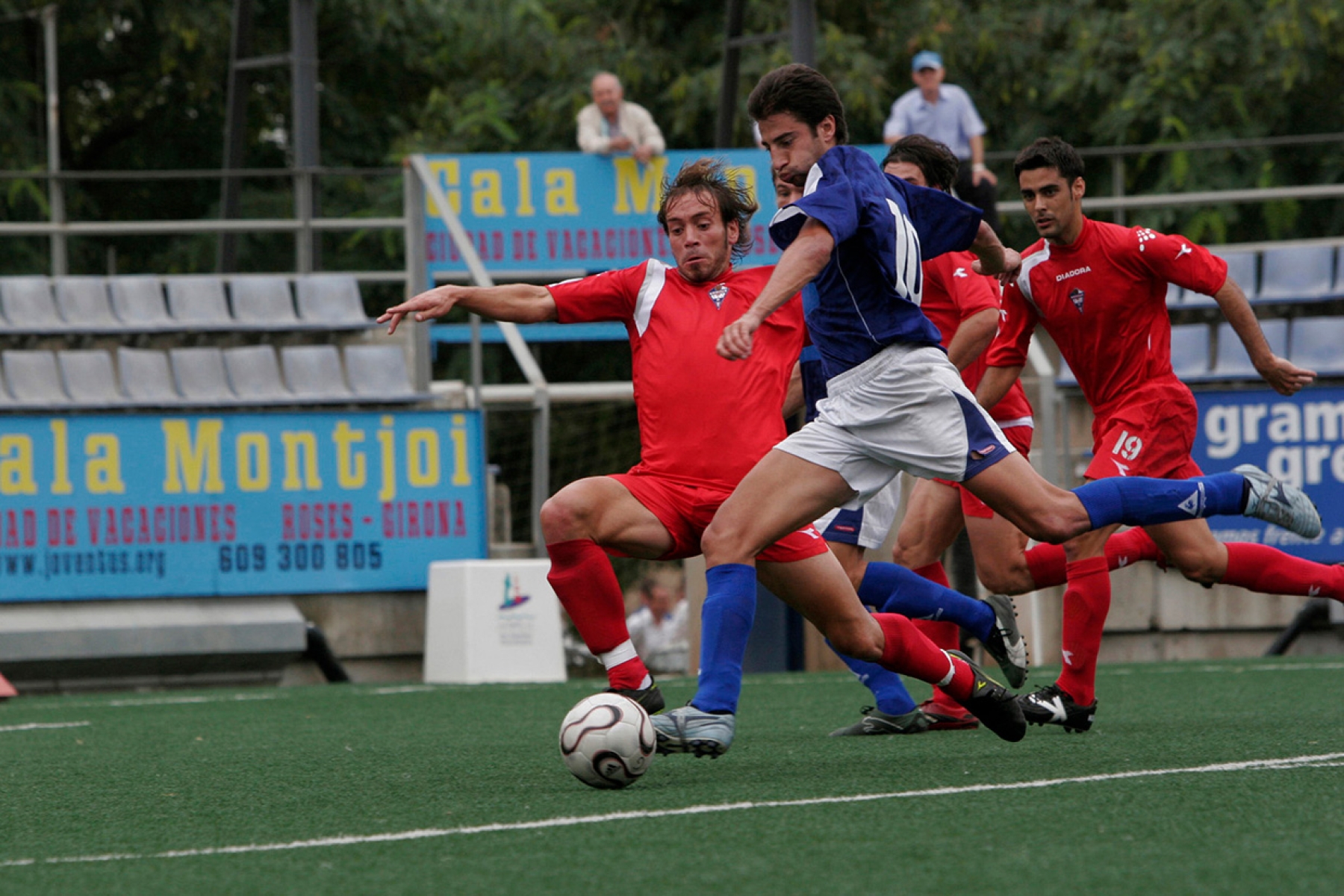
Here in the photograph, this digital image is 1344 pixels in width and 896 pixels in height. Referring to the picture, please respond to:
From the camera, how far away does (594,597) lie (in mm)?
5520

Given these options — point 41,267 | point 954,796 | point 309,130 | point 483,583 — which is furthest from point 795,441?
point 41,267

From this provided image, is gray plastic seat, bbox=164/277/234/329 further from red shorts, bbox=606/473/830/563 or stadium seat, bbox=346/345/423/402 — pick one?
red shorts, bbox=606/473/830/563

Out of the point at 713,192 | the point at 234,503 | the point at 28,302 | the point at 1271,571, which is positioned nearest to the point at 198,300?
the point at 28,302

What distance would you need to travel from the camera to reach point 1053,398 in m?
11.8

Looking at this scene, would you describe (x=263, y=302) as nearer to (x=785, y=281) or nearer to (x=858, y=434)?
(x=858, y=434)

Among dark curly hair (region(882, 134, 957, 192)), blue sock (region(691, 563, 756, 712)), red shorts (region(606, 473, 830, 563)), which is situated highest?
dark curly hair (region(882, 134, 957, 192))

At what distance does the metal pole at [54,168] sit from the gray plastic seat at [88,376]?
193 centimetres

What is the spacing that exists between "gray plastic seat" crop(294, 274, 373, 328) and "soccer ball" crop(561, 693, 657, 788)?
29.0ft

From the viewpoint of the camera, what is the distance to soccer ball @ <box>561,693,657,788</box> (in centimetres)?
470

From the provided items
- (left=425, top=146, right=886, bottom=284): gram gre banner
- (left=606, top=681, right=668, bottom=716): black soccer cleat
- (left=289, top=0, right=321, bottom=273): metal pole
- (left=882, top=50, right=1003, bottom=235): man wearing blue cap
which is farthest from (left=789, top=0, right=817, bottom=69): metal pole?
(left=606, top=681, right=668, bottom=716): black soccer cleat

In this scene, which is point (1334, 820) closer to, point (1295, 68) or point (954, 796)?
point (954, 796)

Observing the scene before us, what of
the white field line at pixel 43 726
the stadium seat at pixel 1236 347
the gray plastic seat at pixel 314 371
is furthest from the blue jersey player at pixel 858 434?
the gray plastic seat at pixel 314 371

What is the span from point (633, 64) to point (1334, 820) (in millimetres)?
17820

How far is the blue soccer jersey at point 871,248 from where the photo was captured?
4812mm
